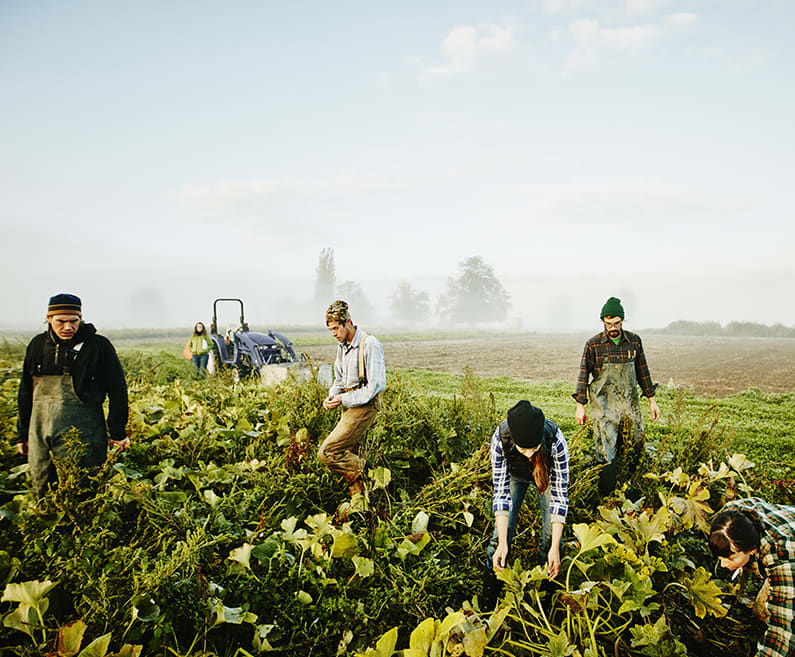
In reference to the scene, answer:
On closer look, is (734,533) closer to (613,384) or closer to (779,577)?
(779,577)

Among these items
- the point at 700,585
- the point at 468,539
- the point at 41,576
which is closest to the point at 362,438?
the point at 468,539

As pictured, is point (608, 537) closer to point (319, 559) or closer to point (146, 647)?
point (319, 559)

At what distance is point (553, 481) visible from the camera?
2.48 meters

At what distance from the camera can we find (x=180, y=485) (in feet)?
12.1

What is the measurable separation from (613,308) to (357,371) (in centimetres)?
227

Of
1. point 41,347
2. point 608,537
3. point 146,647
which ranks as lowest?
point 146,647

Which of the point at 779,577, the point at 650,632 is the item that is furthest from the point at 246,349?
the point at 779,577

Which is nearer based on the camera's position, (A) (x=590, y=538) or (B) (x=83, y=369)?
(A) (x=590, y=538)

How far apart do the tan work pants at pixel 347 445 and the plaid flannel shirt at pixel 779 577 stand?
240cm

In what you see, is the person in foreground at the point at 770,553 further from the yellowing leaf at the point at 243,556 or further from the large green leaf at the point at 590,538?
the yellowing leaf at the point at 243,556

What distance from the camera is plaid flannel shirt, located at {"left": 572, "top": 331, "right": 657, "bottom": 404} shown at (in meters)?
3.92

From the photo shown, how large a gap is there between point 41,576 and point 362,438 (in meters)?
2.04

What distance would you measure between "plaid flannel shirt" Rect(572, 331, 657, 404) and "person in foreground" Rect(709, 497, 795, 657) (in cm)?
192

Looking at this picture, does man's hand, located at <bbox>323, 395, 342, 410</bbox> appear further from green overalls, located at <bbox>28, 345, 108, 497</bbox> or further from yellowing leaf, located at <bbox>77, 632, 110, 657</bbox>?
yellowing leaf, located at <bbox>77, 632, 110, 657</bbox>
